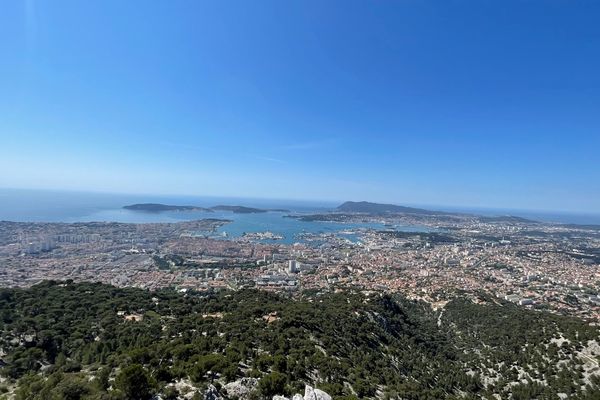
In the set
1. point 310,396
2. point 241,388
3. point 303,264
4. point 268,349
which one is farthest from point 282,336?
point 303,264

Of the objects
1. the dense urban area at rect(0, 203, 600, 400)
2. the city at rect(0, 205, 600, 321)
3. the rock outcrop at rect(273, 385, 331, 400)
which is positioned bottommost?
the city at rect(0, 205, 600, 321)

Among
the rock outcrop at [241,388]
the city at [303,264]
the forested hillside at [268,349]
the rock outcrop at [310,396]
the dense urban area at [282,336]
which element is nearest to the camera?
the rock outcrop at [310,396]

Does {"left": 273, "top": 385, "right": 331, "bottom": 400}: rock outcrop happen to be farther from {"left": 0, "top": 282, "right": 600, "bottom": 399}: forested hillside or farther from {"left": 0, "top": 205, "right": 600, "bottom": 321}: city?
{"left": 0, "top": 205, "right": 600, "bottom": 321}: city

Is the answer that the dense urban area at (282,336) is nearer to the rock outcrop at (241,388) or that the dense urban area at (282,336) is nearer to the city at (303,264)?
the rock outcrop at (241,388)

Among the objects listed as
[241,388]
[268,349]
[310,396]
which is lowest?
[268,349]

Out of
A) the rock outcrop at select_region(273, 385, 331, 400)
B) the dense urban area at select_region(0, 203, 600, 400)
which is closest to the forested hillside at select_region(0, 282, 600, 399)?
the dense urban area at select_region(0, 203, 600, 400)

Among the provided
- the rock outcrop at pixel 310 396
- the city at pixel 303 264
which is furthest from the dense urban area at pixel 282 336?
the city at pixel 303 264

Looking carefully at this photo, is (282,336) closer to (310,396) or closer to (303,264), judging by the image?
(310,396)

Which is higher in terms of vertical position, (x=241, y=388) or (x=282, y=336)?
(x=241, y=388)
